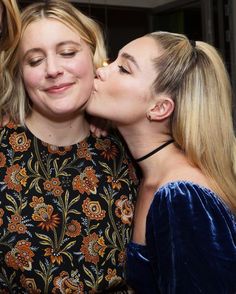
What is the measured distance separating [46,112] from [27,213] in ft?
1.15

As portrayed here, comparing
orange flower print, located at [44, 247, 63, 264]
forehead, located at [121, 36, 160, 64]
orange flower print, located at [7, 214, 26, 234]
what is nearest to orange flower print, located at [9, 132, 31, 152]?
orange flower print, located at [7, 214, 26, 234]

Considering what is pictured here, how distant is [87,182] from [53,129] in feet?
0.73

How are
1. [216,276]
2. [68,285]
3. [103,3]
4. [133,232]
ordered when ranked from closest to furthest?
1. [216,276]
2. [68,285]
3. [133,232]
4. [103,3]

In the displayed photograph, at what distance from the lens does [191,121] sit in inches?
63.4

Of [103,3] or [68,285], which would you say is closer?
[68,285]

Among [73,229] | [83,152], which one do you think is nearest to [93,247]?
[73,229]

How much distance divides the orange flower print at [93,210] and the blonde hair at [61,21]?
1.16 ft

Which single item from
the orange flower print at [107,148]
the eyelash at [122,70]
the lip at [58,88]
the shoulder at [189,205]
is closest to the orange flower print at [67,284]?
the shoulder at [189,205]

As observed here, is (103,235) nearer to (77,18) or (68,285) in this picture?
(68,285)

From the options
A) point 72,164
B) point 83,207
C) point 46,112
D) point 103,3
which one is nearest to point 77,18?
point 46,112

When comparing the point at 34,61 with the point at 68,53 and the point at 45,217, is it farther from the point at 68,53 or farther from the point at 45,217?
the point at 45,217

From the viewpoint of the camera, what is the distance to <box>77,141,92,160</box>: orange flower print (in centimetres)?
178

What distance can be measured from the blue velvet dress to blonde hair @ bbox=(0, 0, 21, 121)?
0.65m

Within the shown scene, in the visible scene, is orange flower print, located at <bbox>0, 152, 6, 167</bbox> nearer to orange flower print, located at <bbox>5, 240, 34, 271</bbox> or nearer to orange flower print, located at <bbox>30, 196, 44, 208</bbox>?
orange flower print, located at <bbox>30, 196, 44, 208</bbox>
